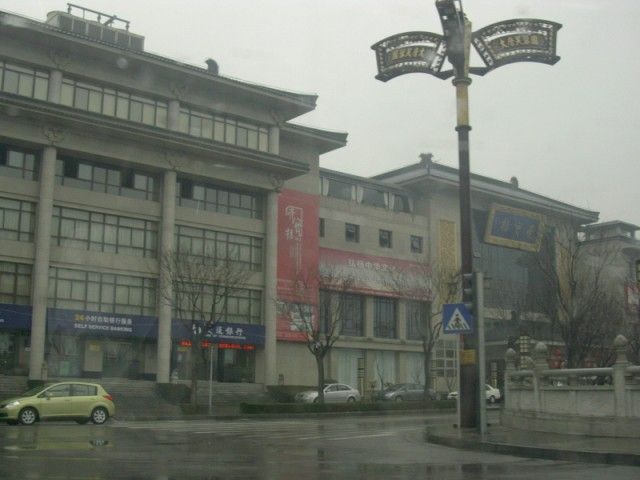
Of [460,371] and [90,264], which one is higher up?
[90,264]

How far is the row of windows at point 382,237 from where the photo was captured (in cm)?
5962

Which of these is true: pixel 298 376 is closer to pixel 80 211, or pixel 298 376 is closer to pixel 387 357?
pixel 387 357

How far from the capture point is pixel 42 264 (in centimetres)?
4334

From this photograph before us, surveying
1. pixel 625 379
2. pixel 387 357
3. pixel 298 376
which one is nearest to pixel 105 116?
pixel 298 376

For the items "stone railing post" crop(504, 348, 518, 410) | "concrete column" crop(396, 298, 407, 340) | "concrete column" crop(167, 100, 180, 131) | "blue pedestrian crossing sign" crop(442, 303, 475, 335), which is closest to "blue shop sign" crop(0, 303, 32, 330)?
"concrete column" crop(167, 100, 180, 131)

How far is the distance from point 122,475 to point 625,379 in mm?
12102

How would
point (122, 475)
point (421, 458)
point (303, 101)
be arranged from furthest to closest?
1. point (303, 101)
2. point (421, 458)
3. point (122, 475)

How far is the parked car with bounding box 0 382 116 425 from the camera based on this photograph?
2574 centimetres

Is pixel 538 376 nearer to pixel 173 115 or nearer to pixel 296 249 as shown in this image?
pixel 173 115

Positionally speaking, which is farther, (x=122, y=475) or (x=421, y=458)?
(x=421, y=458)

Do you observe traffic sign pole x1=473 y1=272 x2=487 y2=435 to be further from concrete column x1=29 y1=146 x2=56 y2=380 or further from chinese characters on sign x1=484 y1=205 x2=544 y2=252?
chinese characters on sign x1=484 y1=205 x2=544 y2=252

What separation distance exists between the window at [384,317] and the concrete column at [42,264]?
25.1m

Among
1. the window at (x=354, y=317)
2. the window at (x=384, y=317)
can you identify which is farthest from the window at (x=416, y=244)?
the window at (x=354, y=317)

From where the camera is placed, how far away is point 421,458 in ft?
49.3
